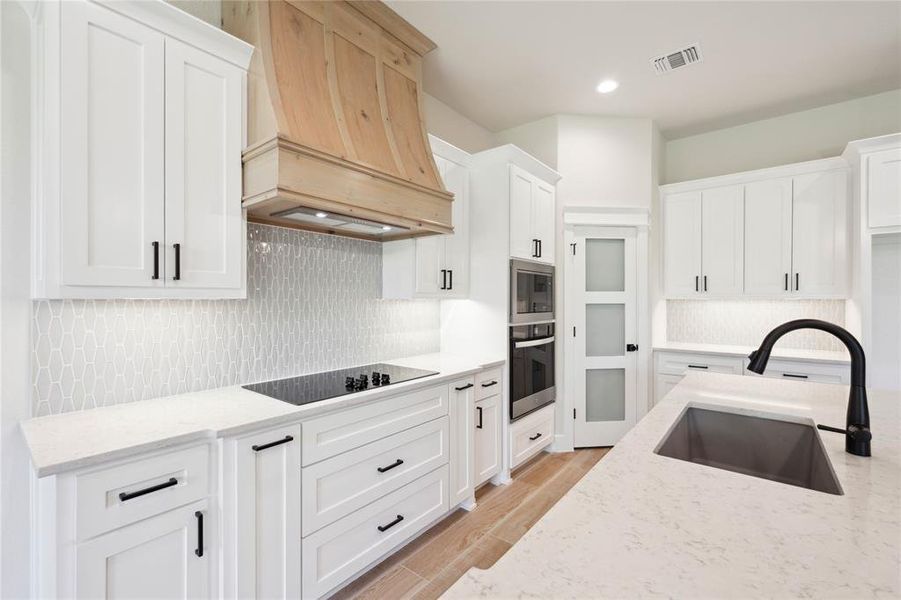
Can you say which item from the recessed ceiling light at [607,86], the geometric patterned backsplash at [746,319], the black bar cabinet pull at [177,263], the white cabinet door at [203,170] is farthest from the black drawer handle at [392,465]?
the geometric patterned backsplash at [746,319]

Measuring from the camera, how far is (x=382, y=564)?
7.28 ft

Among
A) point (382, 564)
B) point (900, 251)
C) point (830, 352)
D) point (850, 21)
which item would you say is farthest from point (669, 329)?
point (382, 564)

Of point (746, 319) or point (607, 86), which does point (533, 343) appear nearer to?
point (607, 86)

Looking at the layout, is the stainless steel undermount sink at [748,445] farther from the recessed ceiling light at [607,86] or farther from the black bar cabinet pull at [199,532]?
the recessed ceiling light at [607,86]

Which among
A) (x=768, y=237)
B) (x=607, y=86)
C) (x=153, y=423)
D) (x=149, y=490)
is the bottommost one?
(x=149, y=490)

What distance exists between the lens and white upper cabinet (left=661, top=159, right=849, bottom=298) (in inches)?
136

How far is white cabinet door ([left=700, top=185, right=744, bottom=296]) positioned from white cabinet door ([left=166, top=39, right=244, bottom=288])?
4090 mm

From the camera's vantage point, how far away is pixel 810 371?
3314 mm

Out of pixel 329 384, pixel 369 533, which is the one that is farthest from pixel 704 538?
pixel 329 384

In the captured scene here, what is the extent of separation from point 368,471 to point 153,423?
3.14ft

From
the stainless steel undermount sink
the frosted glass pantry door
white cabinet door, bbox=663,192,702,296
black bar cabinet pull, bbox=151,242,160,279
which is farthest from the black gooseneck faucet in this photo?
white cabinet door, bbox=663,192,702,296

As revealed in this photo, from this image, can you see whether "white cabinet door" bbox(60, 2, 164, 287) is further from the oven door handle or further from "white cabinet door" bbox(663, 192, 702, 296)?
"white cabinet door" bbox(663, 192, 702, 296)

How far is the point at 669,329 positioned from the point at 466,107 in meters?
3.14

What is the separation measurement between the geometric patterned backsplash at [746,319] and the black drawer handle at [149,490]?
4.51 metres
